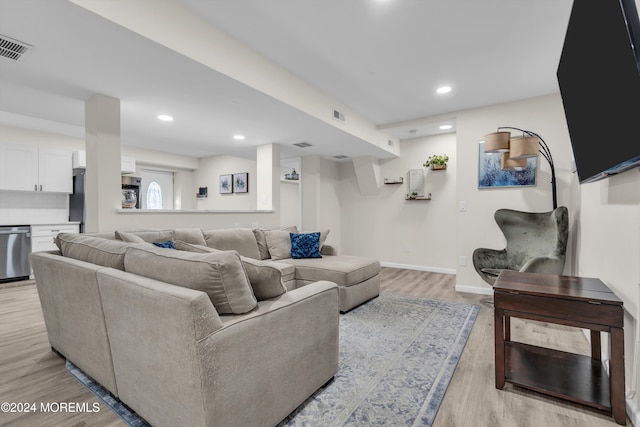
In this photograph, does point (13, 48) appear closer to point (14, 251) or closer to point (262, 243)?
point (262, 243)

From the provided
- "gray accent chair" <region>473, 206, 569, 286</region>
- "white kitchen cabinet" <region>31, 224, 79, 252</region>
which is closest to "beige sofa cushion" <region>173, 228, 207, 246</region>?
"white kitchen cabinet" <region>31, 224, 79, 252</region>

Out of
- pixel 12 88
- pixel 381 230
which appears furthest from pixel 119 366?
pixel 381 230

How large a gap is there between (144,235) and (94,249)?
3.35 feet

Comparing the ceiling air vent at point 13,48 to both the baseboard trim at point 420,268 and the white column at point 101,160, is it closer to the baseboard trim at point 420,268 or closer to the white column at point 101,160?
the white column at point 101,160

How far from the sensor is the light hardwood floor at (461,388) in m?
1.52

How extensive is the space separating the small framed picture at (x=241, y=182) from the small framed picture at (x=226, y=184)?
0.11 metres

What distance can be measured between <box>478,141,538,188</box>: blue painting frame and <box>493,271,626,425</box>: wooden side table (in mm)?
2002

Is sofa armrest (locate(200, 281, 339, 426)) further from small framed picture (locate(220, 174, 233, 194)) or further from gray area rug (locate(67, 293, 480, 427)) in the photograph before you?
small framed picture (locate(220, 174, 233, 194))

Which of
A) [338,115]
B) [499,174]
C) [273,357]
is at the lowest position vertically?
[273,357]

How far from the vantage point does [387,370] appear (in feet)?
6.51

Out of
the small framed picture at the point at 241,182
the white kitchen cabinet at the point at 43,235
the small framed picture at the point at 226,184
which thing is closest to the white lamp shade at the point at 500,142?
the small framed picture at the point at 241,182

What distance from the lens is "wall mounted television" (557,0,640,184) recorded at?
118 centimetres

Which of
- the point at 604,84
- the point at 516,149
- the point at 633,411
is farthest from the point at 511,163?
the point at 633,411

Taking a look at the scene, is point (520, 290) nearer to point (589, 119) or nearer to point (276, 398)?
point (589, 119)
